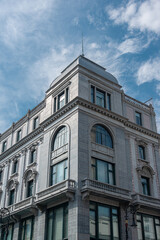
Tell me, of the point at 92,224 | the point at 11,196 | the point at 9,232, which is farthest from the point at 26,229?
the point at 92,224

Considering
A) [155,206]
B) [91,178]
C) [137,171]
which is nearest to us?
[91,178]

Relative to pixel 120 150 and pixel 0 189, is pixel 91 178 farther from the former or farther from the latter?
pixel 0 189

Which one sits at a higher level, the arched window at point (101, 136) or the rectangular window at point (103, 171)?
the arched window at point (101, 136)

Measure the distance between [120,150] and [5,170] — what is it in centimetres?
2010

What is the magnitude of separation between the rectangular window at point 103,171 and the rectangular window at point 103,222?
3.15 m

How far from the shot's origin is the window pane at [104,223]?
30.7m

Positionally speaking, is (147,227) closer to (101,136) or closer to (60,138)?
(101,136)

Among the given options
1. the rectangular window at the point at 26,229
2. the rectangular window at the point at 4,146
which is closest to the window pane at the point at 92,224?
the rectangular window at the point at 26,229

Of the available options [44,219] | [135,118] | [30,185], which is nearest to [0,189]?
[30,185]

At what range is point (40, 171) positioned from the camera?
3834 centimetres

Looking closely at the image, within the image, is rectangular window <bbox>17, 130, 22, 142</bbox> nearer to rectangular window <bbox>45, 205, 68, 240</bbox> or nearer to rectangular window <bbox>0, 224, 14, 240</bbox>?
rectangular window <bbox>0, 224, 14, 240</bbox>

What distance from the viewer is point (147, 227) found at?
35.2m

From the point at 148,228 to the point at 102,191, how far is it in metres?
8.74

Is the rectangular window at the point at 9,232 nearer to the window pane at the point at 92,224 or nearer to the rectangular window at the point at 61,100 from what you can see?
the window pane at the point at 92,224
